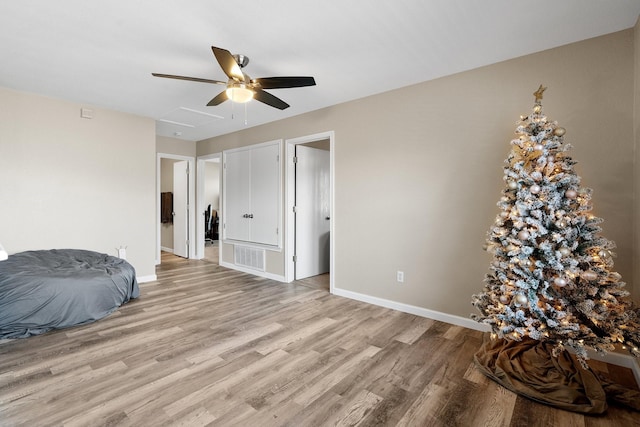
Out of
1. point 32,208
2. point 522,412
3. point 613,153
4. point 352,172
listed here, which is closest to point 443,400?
point 522,412

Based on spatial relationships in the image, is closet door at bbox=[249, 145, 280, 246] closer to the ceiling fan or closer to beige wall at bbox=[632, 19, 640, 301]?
the ceiling fan

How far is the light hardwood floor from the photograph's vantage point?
174 centimetres

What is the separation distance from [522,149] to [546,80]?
924mm

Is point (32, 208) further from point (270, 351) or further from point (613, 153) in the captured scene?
point (613, 153)

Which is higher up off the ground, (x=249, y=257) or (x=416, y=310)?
(x=249, y=257)

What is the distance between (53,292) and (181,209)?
4053 millimetres

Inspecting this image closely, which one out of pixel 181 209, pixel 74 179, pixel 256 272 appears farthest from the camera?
pixel 181 209

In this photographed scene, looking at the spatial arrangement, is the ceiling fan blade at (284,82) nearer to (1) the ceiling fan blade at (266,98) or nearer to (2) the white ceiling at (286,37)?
(1) the ceiling fan blade at (266,98)

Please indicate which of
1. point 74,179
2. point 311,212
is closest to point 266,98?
point 311,212

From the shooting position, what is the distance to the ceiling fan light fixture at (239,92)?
2512mm

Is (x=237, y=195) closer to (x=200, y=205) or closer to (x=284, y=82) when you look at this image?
(x=200, y=205)

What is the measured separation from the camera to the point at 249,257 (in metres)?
5.31

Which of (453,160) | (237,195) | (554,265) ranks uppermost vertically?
(453,160)

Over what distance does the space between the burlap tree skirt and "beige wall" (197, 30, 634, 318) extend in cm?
80
